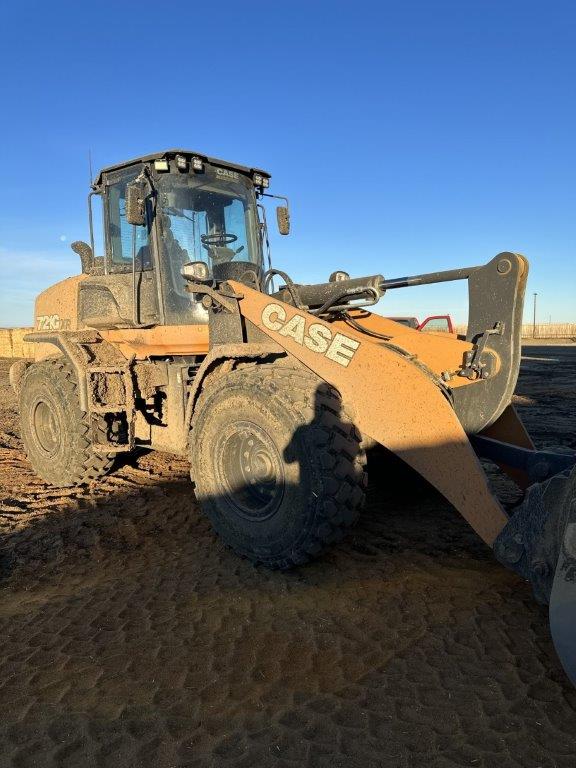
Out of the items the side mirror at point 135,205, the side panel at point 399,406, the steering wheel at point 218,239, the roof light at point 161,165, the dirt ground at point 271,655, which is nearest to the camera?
the dirt ground at point 271,655

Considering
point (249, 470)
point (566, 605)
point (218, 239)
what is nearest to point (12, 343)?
point (218, 239)

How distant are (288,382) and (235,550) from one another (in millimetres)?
1127

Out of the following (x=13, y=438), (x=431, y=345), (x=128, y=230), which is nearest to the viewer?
(x=431, y=345)

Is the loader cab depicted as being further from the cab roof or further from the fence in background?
the fence in background

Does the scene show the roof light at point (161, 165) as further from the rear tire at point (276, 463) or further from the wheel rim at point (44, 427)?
the wheel rim at point (44, 427)

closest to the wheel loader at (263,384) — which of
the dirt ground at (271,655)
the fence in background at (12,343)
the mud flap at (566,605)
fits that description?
the mud flap at (566,605)

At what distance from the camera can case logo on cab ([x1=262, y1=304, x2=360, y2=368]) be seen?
10.7 feet

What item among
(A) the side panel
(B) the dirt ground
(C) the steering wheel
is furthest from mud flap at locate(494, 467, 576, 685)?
(C) the steering wheel

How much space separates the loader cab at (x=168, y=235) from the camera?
4.56 metres

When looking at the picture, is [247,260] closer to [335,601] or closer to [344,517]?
[344,517]

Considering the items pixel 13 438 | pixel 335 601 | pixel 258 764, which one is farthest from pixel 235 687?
pixel 13 438

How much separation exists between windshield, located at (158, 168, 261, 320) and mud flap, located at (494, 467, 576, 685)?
3082mm

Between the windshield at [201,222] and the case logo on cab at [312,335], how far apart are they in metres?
1.28

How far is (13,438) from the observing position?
25.1 feet
